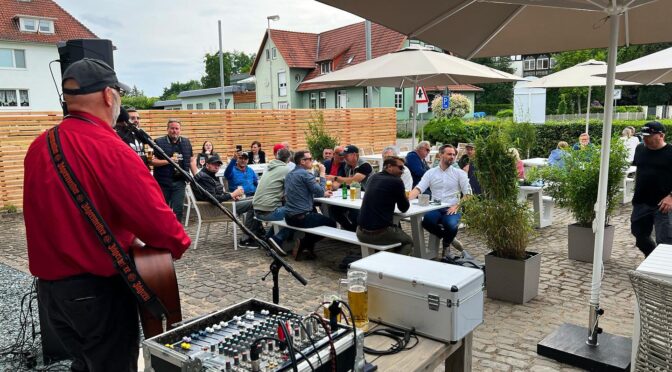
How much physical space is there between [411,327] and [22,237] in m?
8.24

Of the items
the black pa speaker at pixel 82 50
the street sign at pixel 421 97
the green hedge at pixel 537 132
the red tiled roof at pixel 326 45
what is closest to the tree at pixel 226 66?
the red tiled roof at pixel 326 45

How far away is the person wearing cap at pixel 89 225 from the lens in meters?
1.91

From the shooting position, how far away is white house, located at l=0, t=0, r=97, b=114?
31875mm

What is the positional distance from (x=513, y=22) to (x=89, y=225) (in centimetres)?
357

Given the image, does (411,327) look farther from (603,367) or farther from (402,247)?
(402,247)

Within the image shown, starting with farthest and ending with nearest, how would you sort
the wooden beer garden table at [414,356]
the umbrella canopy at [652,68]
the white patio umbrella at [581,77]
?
1. the white patio umbrella at [581,77]
2. the umbrella canopy at [652,68]
3. the wooden beer garden table at [414,356]

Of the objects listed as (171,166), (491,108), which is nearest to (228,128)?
(171,166)

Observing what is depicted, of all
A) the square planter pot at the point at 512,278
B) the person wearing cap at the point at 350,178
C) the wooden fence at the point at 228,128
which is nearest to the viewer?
the square planter pot at the point at 512,278

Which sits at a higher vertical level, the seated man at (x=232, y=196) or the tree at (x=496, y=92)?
the tree at (x=496, y=92)

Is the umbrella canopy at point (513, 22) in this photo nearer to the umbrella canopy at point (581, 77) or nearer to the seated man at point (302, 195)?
the seated man at point (302, 195)

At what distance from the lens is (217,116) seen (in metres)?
13.3

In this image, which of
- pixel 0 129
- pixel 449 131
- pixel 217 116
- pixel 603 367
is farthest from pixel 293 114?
pixel 603 367

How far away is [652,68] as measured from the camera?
577 centimetres

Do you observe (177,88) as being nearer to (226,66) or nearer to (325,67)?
(226,66)
